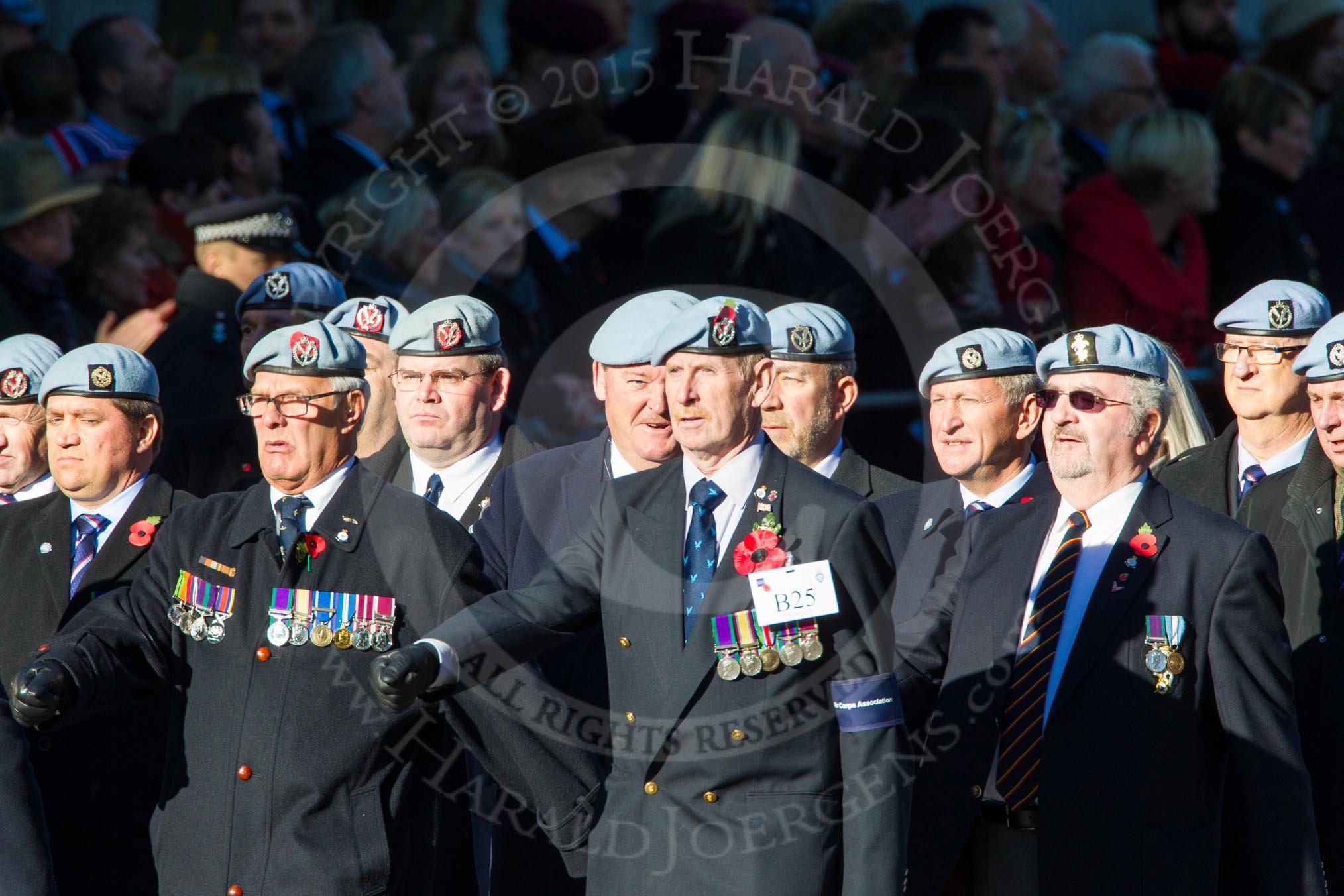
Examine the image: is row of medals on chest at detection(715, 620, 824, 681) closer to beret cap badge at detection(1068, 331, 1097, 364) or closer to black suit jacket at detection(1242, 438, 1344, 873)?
beret cap badge at detection(1068, 331, 1097, 364)

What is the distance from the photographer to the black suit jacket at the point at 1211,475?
568 centimetres

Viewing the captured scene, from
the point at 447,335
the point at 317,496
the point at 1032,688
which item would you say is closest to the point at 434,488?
the point at 447,335

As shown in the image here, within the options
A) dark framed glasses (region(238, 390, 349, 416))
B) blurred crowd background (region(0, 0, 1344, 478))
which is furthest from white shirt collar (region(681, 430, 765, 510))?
blurred crowd background (region(0, 0, 1344, 478))

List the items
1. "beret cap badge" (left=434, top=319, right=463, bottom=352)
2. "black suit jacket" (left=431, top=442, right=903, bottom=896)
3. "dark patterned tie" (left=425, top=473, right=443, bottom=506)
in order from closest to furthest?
"black suit jacket" (left=431, top=442, right=903, bottom=896), "beret cap badge" (left=434, top=319, right=463, bottom=352), "dark patterned tie" (left=425, top=473, right=443, bottom=506)

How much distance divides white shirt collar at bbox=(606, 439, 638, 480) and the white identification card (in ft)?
5.24

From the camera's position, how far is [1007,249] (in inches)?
312

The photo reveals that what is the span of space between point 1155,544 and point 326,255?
14.9 ft

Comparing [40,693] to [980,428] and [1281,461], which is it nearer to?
[980,428]

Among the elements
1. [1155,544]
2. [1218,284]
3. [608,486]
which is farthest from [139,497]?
[1218,284]

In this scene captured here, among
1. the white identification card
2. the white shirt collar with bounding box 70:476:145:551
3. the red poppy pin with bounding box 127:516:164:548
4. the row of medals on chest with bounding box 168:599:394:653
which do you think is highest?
the white shirt collar with bounding box 70:476:145:551

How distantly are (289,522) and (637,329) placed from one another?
4.52 ft

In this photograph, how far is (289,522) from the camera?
15.0 feet

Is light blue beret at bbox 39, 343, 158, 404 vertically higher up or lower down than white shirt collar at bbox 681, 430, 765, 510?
higher up

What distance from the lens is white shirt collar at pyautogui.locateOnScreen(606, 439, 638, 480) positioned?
18.4ft
